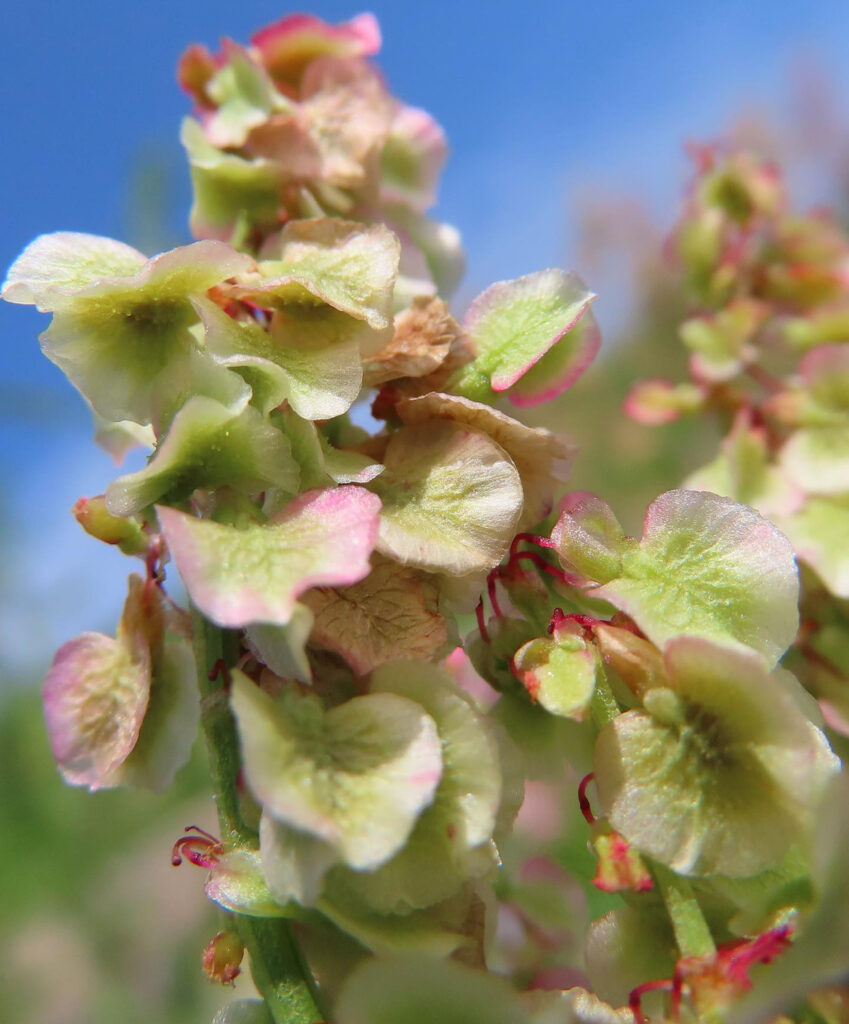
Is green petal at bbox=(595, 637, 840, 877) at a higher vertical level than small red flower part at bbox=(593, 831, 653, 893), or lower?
higher

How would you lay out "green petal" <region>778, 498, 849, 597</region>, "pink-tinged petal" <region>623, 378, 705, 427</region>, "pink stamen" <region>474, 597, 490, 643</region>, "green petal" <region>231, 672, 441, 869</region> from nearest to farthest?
1. "green petal" <region>231, 672, 441, 869</region>
2. "pink stamen" <region>474, 597, 490, 643</region>
3. "green petal" <region>778, 498, 849, 597</region>
4. "pink-tinged petal" <region>623, 378, 705, 427</region>

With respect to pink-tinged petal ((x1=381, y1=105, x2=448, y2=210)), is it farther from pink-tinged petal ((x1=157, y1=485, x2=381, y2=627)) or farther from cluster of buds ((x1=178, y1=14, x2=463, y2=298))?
pink-tinged petal ((x1=157, y1=485, x2=381, y2=627))

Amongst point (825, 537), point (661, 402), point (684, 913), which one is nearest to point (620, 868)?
point (684, 913)

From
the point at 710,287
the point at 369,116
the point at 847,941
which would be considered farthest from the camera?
the point at 710,287

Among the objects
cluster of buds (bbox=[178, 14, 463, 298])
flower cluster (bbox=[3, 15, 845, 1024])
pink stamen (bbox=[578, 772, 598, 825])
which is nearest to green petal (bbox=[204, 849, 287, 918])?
flower cluster (bbox=[3, 15, 845, 1024])

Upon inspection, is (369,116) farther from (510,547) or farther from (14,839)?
(14,839)

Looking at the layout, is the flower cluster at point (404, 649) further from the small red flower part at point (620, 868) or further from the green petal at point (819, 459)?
the green petal at point (819, 459)

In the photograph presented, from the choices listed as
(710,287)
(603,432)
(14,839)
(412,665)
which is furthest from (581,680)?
(603,432)
